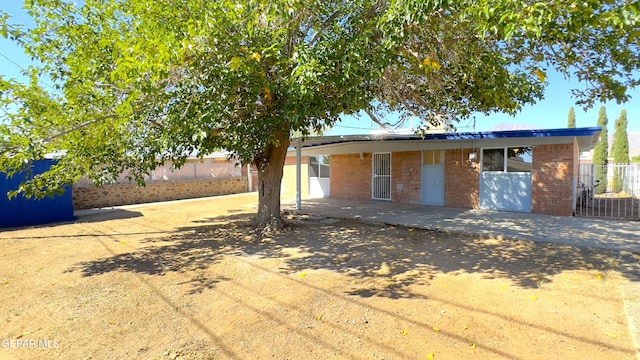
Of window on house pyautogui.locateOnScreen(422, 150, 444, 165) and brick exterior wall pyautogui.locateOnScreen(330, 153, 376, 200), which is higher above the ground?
window on house pyautogui.locateOnScreen(422, 150, 444, 165)

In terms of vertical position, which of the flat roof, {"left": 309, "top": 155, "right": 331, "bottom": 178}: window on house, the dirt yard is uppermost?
the flat roof

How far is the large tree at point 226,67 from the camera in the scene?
201 inches

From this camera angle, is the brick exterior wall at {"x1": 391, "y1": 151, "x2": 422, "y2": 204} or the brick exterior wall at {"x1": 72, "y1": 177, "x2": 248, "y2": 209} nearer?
the brick exterior wall at {"x1": 391, "y1": 151, "x2": 422, "y2": 204}

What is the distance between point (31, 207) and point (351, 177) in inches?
464

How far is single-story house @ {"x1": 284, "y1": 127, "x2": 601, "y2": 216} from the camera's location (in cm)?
Answer: 1057

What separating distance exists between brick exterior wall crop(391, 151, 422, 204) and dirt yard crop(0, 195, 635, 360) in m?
5.86

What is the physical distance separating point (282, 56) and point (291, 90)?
3.73ft

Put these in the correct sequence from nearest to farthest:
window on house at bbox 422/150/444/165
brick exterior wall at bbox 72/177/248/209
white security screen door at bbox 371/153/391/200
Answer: window on house at bbox 422/150/444/165 → brick exterior wall at bbox 72/177/248/209 → white security screen door at bbox 371/153/391/200

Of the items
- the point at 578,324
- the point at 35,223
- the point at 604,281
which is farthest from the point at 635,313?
the point at 35,223

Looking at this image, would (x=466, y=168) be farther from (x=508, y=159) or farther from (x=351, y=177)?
(x=351, y=177)

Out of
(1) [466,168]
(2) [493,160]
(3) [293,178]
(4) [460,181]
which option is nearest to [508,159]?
(2) [493,160]

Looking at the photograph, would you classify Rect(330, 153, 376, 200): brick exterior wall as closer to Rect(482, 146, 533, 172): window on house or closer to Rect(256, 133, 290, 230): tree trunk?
Rect(482, 146, 533, 172): window on house

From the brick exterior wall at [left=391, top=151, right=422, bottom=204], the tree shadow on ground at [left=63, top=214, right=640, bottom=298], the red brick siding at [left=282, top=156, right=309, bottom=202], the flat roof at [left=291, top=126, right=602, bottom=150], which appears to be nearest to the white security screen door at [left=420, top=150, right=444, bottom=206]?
the brick exterior wall at [left=391, top=151, right=422, bottom=204]

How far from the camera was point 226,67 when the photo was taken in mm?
5457
